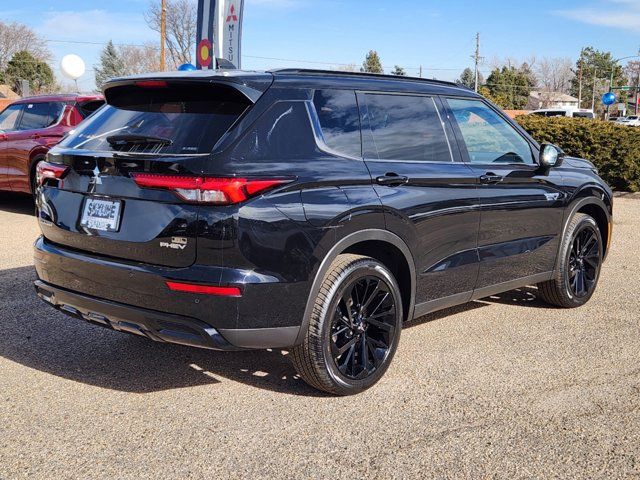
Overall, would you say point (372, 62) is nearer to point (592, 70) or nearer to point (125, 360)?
point (592, 70)

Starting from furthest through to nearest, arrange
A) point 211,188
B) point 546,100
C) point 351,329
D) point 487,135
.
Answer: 1. point 546,100
2. point 487,135
3. point 351,329
4. point 211,188

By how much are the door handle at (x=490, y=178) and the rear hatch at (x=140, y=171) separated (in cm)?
194

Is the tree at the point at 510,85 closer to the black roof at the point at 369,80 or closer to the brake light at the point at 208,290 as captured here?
the black roof at the point at 369,80

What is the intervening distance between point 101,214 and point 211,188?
0.74 meters

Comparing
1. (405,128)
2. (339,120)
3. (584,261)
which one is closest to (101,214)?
(339,120)

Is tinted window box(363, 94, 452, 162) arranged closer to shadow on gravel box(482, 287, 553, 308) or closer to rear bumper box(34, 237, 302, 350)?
rear bumper box(34, 237, 302, 350)

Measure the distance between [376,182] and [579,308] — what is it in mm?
2978

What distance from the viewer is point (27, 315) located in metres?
5.23

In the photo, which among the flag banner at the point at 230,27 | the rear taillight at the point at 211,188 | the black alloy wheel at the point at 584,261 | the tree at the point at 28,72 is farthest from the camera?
the tree at the point at 28,72

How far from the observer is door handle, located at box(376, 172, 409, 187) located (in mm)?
3859

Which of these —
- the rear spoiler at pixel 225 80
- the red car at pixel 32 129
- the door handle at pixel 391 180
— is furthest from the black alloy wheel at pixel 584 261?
the red car at pixel 32 129

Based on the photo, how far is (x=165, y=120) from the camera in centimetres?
358

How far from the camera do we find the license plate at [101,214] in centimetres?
345

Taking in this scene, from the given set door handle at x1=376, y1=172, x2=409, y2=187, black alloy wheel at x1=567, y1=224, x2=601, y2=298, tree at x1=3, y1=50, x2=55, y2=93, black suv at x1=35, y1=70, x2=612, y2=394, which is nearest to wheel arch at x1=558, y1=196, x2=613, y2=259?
black alloy wheel at x1=567, y1=224, x2=601, y2=298
